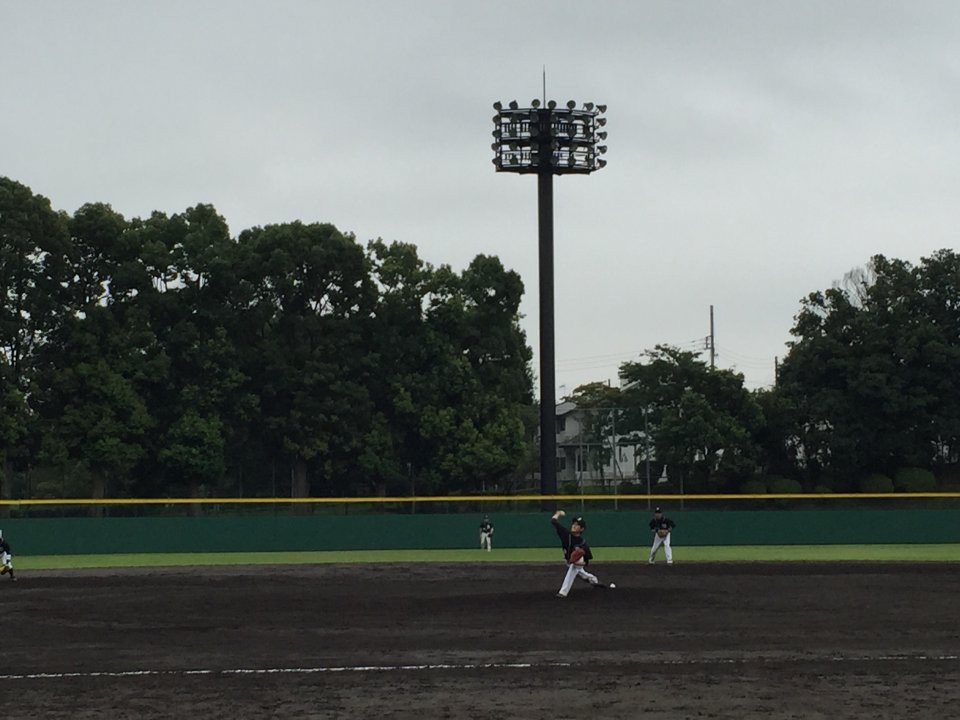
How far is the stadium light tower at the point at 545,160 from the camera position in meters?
62.9

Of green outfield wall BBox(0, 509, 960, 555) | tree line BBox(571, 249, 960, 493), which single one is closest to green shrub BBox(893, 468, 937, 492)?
tree line BBox(571, 249, 960, 493)

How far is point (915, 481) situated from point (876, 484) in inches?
86.2

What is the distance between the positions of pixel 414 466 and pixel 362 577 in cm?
4113

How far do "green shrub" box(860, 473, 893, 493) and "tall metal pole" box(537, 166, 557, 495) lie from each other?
2435cm

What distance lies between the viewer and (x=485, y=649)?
20.3 m

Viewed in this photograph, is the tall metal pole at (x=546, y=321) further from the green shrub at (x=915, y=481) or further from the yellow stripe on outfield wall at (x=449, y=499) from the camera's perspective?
the green shrub at (x=915, y=481)

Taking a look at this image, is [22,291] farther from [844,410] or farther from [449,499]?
[844,410]

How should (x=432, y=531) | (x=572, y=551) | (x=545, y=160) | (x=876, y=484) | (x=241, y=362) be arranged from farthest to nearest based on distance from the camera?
(x=876, y=484) < (x=241, y=362) < (x=545, y=160) < (x=432, y=531) < (x=572, y=551)

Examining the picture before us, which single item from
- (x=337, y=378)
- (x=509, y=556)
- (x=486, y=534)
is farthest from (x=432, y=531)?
(x=337, y=378)

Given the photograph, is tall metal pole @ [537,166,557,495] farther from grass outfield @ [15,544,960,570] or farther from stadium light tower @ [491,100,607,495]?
grass outfield @ [15,544,960,570]

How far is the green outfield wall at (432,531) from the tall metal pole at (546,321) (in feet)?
28.6

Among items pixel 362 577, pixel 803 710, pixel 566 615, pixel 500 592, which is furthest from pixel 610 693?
pixel 362 577

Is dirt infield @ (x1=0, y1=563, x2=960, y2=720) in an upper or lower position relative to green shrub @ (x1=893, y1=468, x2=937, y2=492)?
lower

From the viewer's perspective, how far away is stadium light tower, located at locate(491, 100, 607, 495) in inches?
2478
